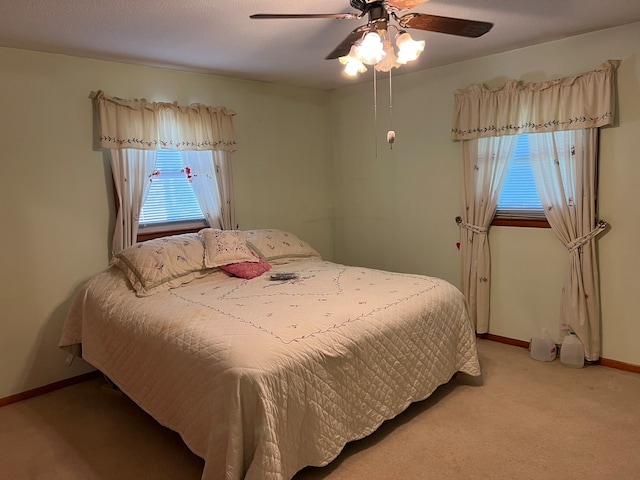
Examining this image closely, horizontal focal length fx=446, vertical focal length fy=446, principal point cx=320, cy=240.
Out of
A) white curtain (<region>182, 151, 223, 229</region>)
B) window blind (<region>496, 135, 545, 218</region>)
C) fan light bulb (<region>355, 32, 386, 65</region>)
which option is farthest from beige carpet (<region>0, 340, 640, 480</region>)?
fan light bulb (<region>355, 32, 386, 65</region>)

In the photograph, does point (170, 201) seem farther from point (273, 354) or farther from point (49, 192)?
point (273, 354)

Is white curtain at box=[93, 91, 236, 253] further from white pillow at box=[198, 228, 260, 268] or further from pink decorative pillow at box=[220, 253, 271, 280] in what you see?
pink decorative pillow at box=[220, 253, 271, 280]

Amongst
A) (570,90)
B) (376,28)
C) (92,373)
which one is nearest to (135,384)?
(92,373)

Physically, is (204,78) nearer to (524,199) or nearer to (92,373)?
(92,373)

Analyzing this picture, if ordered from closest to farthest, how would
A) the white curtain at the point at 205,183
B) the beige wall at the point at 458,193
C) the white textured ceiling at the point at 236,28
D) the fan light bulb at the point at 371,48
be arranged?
1. the fan light bulb at the point at 371,48
2. the white textured ceiling at the point at 236,28
3. the beige wall at the point at 458,193
4. the white curtain at the point at 205,183

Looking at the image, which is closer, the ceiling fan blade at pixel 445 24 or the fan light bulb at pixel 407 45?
the ceiling fan blade at pixel 445 24

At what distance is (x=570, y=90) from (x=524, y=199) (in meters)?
0.83

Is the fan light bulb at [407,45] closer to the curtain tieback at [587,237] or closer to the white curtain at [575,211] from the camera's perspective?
the white curtain at [575,211]

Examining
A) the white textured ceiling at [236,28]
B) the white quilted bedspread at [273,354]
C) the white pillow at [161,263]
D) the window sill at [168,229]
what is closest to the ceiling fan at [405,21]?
the white textured ceiling at [236,28]

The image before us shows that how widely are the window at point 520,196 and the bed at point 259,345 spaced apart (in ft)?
3.31

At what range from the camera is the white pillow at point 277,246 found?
355cm

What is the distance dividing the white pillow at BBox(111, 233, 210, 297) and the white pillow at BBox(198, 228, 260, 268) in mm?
58

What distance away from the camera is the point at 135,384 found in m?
2.39

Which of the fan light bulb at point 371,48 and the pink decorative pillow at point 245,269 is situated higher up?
the fan light bulb at point 371,48
